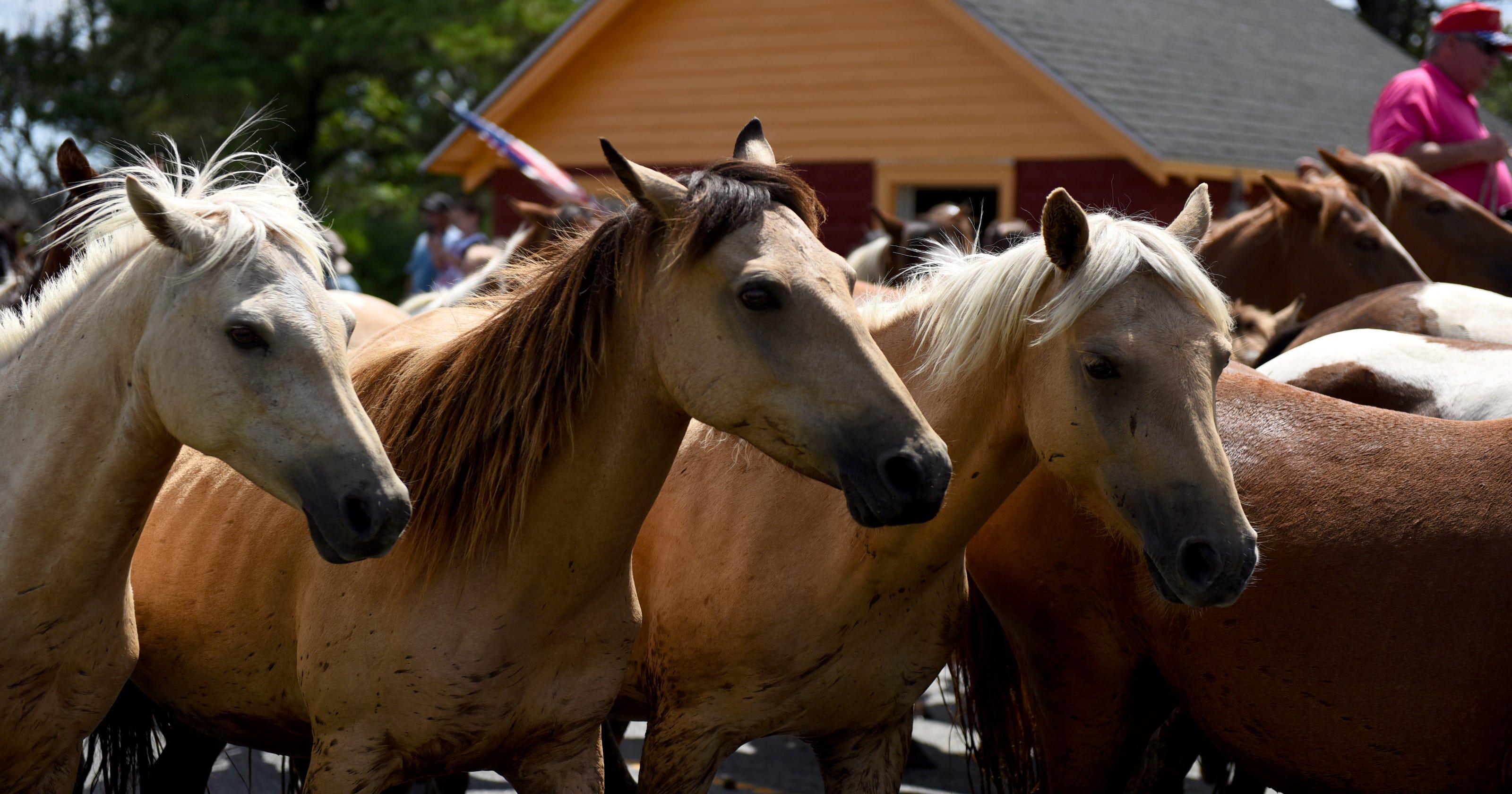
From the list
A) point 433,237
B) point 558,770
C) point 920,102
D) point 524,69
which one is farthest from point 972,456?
point 524,69

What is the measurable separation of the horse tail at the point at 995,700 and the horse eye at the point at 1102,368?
1.28m

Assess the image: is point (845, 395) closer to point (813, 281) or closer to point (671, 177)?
point (813, 281)

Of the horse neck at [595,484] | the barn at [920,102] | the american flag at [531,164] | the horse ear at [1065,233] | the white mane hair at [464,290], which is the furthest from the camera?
the barn at [920,102]

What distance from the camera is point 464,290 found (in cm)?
525

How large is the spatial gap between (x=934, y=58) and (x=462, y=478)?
11844 mm

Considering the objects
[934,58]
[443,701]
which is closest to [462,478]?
[443,701]

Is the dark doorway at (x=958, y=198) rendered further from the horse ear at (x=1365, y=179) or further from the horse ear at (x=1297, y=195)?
the horse ear at (x=1297, y=195)

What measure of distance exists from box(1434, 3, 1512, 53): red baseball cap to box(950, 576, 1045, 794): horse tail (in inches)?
161

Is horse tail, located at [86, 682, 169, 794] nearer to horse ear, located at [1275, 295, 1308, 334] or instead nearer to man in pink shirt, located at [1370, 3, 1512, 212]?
horse ear, located at [1275, 295, 1308, 334]

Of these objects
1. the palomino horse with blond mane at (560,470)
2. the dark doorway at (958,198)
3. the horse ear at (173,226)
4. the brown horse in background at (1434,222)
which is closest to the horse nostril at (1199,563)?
the palomino horse with blond mane at (560,470)

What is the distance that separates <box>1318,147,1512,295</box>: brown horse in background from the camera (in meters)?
5.16

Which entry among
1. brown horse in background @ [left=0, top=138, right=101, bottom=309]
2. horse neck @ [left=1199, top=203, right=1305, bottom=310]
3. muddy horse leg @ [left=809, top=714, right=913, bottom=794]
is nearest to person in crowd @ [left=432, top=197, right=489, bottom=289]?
brown horse in background @ [left=0, top=138, right=101, bottom=309]

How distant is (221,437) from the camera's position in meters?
2.24

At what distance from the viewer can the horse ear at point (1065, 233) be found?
263 cm
